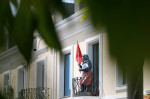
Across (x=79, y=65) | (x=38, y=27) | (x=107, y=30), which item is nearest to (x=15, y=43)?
(x=38, y=27)

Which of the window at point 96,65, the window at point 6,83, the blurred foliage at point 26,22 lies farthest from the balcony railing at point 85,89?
the blurred foliage at point 26,22

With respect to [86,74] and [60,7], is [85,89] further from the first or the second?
[60,7]

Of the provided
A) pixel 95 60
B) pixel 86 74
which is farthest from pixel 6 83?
pixel 95 60

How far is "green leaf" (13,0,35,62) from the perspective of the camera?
2.60 ft

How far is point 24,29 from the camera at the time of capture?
79cm

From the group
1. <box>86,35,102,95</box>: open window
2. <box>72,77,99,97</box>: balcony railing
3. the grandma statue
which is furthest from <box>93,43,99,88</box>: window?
the grandma statue

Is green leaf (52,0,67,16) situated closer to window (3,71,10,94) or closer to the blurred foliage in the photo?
the blurred foliage

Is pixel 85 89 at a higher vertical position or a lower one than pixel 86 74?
lower

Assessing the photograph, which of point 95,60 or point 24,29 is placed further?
point 95,60

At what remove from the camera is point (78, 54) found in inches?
644

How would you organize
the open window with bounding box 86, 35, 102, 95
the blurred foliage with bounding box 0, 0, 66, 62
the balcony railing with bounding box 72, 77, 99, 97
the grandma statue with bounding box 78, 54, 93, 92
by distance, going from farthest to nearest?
the open window with bounding box 86, 35, 102, 95 → the balcony railing with bounding box 72, 77, 99, 97 → the grandma statue with bounding box 78, 54, 93, 92 → the blurred foliage with bounding box 0, 0, 66, 62

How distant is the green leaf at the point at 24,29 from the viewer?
79cm

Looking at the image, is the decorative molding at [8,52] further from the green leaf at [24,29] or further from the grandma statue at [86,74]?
the grandma statue at [86,74]

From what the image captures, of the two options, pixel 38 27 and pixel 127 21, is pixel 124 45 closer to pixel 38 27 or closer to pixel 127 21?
pixel 127 21
